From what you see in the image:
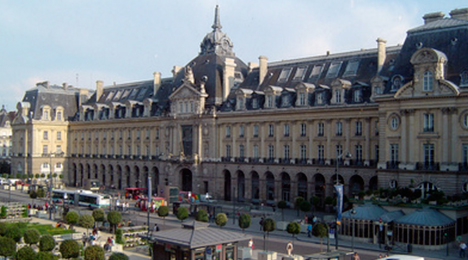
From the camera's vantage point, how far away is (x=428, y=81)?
57.2m

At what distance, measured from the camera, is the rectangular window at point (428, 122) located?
57406mm

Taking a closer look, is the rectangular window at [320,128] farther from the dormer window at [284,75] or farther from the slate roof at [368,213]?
the slate roof at [368,213]

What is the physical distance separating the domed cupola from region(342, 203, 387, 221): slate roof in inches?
2000

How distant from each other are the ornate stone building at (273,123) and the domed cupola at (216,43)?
0.26 metres

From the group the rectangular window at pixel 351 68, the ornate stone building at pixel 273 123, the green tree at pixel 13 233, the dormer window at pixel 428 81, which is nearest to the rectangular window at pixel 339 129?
the ornate stone building at pixel 273 123

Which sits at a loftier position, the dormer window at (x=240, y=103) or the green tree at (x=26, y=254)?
the dormer window at (x=240, y=103)

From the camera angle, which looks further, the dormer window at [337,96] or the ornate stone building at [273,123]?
the dormer window at [337,96]

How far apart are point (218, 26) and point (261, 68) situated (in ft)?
79.6

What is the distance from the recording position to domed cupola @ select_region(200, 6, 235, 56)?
100312 mm

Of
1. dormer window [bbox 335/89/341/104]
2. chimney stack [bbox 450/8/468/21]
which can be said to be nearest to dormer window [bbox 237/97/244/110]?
dormer window [bbox 335/89/341/104]

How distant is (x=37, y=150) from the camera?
11362cm

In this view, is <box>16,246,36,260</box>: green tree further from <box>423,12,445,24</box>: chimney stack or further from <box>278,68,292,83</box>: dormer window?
<box>278,68,292,83</box>: dormer window

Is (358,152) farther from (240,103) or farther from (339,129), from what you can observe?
(240,103)

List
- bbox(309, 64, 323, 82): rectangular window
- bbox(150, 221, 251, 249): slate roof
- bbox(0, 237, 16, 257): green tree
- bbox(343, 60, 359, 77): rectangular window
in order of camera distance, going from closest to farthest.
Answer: bbox(150, 221, 251, 249): slate roof, bbox(0, 237, 16, 257): green tree, bbox(343, 60, 359, 77): rectangular window, bbox(309, 64, 323, 82): rectangular window
